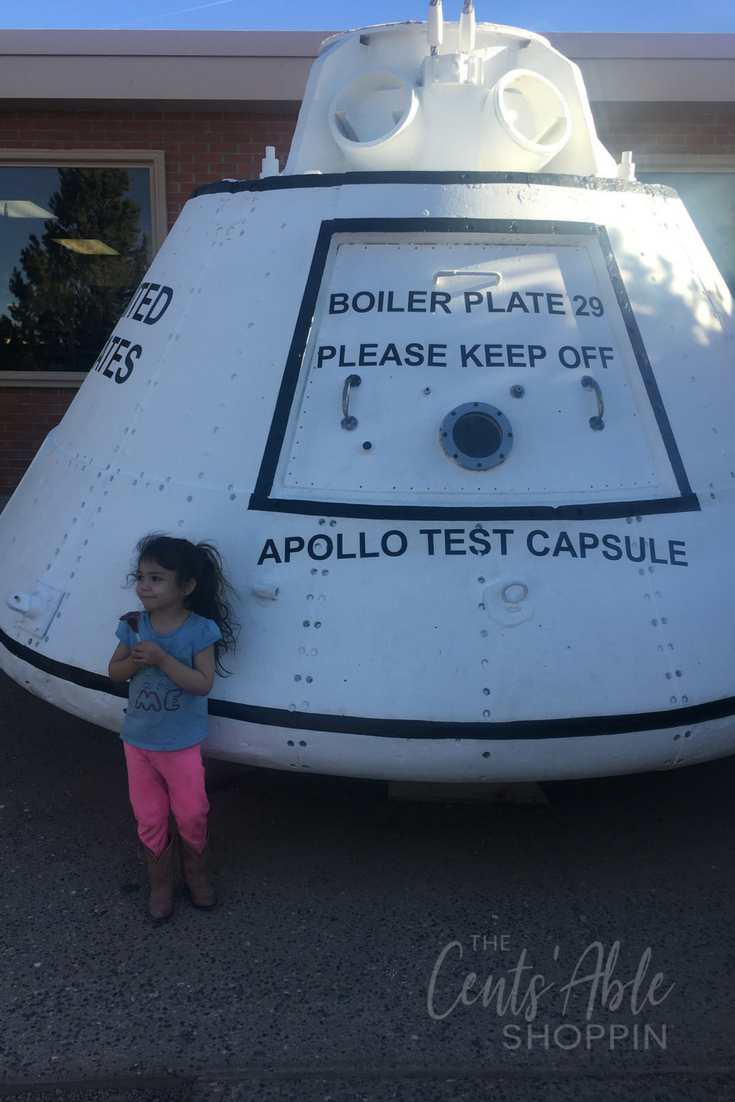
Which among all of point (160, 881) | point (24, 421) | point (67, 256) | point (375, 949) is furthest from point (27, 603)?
point (67, 256)

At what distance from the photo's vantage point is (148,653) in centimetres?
223

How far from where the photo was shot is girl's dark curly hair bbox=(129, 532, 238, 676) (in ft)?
7.47

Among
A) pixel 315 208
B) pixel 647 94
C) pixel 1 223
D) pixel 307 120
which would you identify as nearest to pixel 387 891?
pixel 315 208

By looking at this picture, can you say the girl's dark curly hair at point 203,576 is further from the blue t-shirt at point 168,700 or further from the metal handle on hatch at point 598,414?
the metal handle on hatch at point 598,414

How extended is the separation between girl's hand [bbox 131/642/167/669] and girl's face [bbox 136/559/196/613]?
107 millimetres

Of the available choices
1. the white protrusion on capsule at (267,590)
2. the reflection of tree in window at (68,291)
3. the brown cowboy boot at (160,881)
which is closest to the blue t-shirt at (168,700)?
the white protrusion on capsule at (267,590)

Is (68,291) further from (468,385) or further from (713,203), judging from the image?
(468,385)

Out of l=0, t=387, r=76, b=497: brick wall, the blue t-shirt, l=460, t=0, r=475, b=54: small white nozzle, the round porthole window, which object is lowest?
the blue t-shirt

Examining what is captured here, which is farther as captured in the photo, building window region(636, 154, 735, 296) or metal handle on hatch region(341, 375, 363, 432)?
building window region(636, 154, 735, 296)

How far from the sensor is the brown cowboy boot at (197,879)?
2.43 m

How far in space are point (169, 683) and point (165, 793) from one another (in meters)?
0.34

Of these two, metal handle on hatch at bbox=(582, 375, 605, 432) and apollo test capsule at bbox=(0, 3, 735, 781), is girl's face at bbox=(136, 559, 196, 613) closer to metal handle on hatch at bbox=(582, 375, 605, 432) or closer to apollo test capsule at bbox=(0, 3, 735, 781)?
apollo test capsule at bbox=(0, 3, 735, 781)

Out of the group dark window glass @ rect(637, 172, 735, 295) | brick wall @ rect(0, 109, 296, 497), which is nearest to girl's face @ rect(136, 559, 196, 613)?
brick wall @ rect(0, 109, 296, 497)

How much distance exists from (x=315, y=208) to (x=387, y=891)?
2.11 meters
